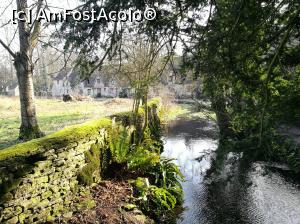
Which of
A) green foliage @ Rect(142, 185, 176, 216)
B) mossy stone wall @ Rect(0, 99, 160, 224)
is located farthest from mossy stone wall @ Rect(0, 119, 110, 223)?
green foliage @ Rect(142, 185, 176, 216)

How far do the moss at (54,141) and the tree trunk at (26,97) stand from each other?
2880mm

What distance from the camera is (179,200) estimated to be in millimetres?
7715

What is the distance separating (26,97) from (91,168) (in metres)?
4.16

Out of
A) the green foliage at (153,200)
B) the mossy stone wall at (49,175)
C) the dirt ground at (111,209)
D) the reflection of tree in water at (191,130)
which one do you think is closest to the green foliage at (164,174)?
the green foliage at (153,200)

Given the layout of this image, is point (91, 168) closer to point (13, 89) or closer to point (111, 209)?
point (111, 209)

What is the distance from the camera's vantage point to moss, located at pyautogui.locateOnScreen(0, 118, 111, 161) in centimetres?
439

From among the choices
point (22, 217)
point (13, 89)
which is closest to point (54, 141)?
point (22, 217)

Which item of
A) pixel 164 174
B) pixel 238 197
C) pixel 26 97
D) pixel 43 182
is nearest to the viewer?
pixel 43 182

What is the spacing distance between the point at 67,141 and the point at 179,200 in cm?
375

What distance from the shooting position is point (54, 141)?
5191 millimetres

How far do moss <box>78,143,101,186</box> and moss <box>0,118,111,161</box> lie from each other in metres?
0.40

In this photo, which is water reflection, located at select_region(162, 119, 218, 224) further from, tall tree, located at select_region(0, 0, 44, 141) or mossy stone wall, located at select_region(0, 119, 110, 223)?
tall tree, located at select_region(0, 0, 44, 141)

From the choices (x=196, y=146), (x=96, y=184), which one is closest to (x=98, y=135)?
(x=96, y=184)

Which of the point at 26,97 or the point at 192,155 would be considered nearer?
the point at 26,97
